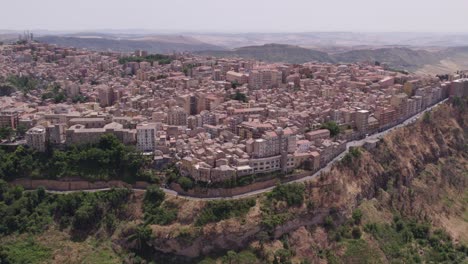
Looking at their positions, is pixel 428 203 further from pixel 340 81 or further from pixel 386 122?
pixel 340 81

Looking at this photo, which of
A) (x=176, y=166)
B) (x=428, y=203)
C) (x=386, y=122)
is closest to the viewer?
(x=176, y=166)

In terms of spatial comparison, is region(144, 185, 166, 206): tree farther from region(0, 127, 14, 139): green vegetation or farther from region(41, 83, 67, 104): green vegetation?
region(41, 83, 67, 104): green vegetation

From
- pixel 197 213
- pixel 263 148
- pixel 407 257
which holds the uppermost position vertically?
pixel 263 148

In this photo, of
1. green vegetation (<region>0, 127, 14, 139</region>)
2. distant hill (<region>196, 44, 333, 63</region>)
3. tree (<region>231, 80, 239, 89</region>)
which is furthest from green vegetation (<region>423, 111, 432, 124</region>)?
distant hill (<region>196, 44, 333, 63</region>)

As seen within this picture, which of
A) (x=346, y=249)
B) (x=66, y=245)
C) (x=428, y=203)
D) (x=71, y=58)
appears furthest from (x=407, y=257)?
(x=71, y=58)

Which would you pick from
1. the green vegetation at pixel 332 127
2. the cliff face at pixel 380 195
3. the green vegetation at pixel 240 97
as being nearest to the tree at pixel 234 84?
the green vegetation at pixel 240 97

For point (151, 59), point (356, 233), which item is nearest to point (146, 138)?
point (356, 233)
